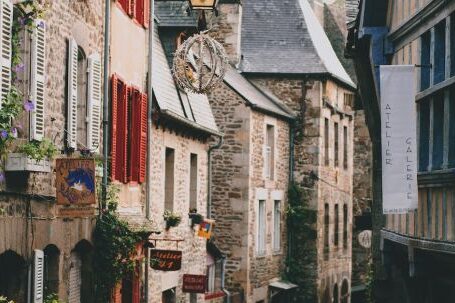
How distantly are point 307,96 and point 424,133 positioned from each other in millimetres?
17114

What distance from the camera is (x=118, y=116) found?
1739 cm

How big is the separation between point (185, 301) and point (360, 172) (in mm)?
17335

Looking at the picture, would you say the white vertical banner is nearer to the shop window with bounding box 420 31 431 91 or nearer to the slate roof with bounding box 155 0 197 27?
the shop window with bounding box 420 31 431 91

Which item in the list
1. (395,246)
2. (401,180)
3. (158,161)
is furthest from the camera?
(158,161)

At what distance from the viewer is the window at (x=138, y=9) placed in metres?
17.8

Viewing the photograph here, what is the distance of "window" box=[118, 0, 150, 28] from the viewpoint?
58.5 ft

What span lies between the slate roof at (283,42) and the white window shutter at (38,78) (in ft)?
62.8

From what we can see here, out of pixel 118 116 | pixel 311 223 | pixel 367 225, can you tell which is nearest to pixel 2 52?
pixel 118 116

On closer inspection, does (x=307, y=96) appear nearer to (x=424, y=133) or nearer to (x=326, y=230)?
(x=326, y=230)

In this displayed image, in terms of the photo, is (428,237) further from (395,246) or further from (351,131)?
(351,131)

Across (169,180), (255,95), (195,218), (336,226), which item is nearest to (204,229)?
(195,218)

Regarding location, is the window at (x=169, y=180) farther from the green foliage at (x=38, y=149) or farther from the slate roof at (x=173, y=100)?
the green foliage at (x=38, y=149)

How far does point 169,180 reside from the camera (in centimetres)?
2153

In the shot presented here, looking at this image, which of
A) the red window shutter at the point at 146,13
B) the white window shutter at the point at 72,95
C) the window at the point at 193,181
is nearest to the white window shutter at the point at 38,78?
→ the white window shutter at the point at 72,95
